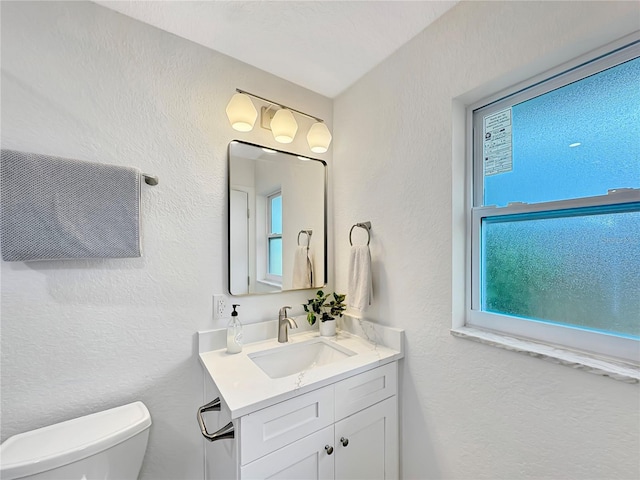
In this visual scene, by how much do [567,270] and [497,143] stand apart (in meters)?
0.55

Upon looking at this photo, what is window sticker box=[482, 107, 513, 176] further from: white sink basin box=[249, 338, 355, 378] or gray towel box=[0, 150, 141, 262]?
gray towel box=[0, 150, 141, 262]

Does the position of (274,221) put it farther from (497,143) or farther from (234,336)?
(497,143)

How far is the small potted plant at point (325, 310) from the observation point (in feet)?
5.10

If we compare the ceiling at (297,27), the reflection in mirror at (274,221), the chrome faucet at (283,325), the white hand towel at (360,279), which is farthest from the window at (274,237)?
the ceiling at (297,27)

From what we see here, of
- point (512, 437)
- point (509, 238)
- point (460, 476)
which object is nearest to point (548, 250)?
point (509, 238)

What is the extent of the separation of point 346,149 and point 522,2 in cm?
94

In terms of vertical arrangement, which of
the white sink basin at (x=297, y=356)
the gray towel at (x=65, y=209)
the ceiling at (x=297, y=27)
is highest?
the ceiling at (x=297, y=27)

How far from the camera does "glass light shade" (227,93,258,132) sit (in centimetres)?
129

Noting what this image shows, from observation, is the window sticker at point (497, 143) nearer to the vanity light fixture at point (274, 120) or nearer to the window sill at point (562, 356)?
the window sill at point (562, 356)

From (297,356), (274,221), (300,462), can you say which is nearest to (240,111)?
(274,221)

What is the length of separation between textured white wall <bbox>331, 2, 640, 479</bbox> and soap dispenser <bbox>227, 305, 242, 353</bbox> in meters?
0.71

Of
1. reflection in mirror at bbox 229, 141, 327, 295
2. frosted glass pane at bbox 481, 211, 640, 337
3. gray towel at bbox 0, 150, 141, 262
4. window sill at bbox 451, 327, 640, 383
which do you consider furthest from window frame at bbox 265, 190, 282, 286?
frosted glass pane at bbox 481, 211, 640, 337

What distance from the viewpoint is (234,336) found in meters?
1.29

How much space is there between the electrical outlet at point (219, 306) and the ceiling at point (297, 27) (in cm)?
124
